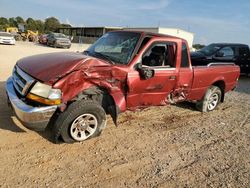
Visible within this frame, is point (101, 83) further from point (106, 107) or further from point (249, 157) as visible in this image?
point (249, 157)

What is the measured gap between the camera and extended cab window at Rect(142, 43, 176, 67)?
218 inches

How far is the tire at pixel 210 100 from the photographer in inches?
285

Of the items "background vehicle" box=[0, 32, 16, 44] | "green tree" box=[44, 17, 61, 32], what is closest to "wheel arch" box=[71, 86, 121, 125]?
"background vehicle" box=[0, 32, 16, 44]

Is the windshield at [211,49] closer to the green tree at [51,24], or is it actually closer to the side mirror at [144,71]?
the side mirror at [144,71]

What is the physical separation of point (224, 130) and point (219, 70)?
1768 mm

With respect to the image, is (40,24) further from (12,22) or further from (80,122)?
(80,122)

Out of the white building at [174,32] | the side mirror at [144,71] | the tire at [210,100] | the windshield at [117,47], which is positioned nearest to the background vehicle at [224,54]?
the tire at [210,100]

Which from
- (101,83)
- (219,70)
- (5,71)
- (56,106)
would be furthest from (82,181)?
(5,71)

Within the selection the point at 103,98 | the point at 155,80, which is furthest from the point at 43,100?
the point at 155,80

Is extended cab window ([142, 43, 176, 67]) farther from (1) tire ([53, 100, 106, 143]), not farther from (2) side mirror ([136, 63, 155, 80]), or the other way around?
(1) tire ([53, 100, 106, 143])

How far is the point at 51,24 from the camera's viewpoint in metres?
88.2

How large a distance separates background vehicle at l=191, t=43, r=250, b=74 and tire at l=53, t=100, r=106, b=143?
30.1 feet

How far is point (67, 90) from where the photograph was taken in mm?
4324

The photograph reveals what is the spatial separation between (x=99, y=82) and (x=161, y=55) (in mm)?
1774
